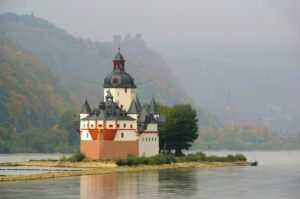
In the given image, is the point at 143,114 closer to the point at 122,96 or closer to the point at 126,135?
the point at 126,135

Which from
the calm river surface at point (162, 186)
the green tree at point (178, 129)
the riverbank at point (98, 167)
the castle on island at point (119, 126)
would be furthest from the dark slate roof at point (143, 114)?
the calm river surface at point (162, 186)

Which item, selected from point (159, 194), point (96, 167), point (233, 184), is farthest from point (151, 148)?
point (159, 194)

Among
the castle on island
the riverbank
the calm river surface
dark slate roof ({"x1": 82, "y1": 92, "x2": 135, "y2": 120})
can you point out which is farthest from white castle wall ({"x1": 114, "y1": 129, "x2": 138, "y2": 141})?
the calm river surface

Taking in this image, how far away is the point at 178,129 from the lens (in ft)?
436

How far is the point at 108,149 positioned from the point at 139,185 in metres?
33.4

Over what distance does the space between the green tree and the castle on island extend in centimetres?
305

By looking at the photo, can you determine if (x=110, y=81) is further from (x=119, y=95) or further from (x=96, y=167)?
(x=96, y=167)

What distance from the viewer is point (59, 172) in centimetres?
10444

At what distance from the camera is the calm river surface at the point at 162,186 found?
79.9 meters

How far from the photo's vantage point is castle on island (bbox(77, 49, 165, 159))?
123 m

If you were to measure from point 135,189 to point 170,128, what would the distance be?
47.2 metres

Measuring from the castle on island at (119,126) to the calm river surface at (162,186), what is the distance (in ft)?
45.0

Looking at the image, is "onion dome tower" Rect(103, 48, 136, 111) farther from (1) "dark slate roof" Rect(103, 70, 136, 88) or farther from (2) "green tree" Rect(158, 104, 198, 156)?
(2) "green tree" Rect(158, 104, 198, 156)

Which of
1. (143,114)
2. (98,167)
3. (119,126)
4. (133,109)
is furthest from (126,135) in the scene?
(98,167)
